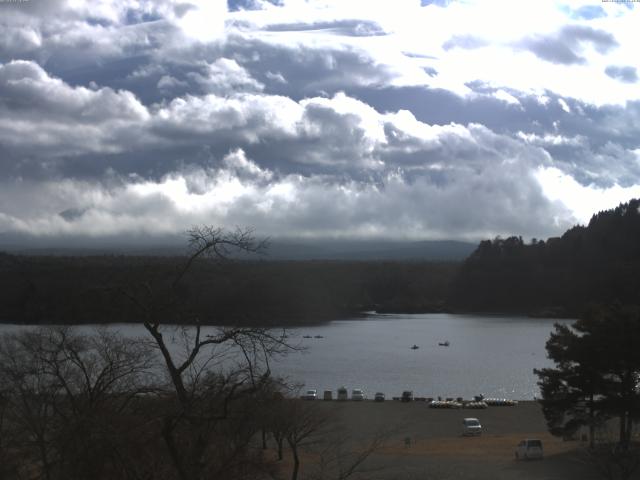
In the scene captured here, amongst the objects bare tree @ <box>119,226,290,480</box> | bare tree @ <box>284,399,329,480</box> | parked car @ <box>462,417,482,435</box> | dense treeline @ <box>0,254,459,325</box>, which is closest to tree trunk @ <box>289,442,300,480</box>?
bare tree @ <box>284,399,329,480</box>

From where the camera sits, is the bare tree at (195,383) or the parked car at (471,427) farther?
the parked car at (471,427)

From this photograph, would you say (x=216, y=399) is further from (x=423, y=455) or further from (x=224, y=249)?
(x=423, y=455)

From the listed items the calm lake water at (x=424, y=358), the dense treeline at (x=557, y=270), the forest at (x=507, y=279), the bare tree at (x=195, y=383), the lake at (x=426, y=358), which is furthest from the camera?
the dense treeline at (x=557, y=270)

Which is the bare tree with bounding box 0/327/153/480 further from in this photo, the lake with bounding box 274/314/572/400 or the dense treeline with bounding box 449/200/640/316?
the dense treeline with bounding box 449/200/640/316

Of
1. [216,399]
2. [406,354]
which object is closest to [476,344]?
[406,354]

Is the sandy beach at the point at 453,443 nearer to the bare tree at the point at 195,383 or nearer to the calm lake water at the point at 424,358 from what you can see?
the calm lake water at the point at 424,358

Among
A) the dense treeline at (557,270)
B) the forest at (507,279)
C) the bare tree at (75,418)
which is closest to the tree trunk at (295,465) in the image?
the bare tree at (75,418)
